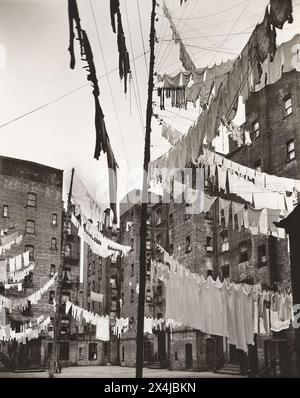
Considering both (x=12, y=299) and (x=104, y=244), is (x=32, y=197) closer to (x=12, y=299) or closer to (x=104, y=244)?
(x=12, y=299)

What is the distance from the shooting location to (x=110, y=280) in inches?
886

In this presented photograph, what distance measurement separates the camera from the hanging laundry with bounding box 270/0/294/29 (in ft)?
29.8

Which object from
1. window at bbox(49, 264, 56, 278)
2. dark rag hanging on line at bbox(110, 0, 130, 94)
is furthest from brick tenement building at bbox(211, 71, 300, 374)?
window at bbox(49, 264, 56, 278)

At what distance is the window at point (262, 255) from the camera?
Answer: 644 inches

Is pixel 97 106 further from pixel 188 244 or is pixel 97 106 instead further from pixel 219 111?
pixel 188 244

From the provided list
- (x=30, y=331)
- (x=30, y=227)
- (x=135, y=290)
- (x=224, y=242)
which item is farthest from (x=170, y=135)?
(x=30, y=331)

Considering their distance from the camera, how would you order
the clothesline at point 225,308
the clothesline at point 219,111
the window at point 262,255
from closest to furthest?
the clothesline at point 219,111 → the clothesline at point 225,308 → the window at point 262,255

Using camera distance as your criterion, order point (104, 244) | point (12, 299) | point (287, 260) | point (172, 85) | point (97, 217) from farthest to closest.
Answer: point (12, 299), point (104, 244), point (287, 260), point (97, 217), point (172, 85)

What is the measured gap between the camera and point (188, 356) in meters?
19.5

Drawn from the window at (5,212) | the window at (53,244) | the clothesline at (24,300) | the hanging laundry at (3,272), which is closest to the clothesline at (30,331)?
the clothesline at (24,300)

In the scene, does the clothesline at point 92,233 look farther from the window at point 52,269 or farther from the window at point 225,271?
the window at point 52,269

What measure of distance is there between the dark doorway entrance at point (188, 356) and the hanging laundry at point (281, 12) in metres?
13.4
